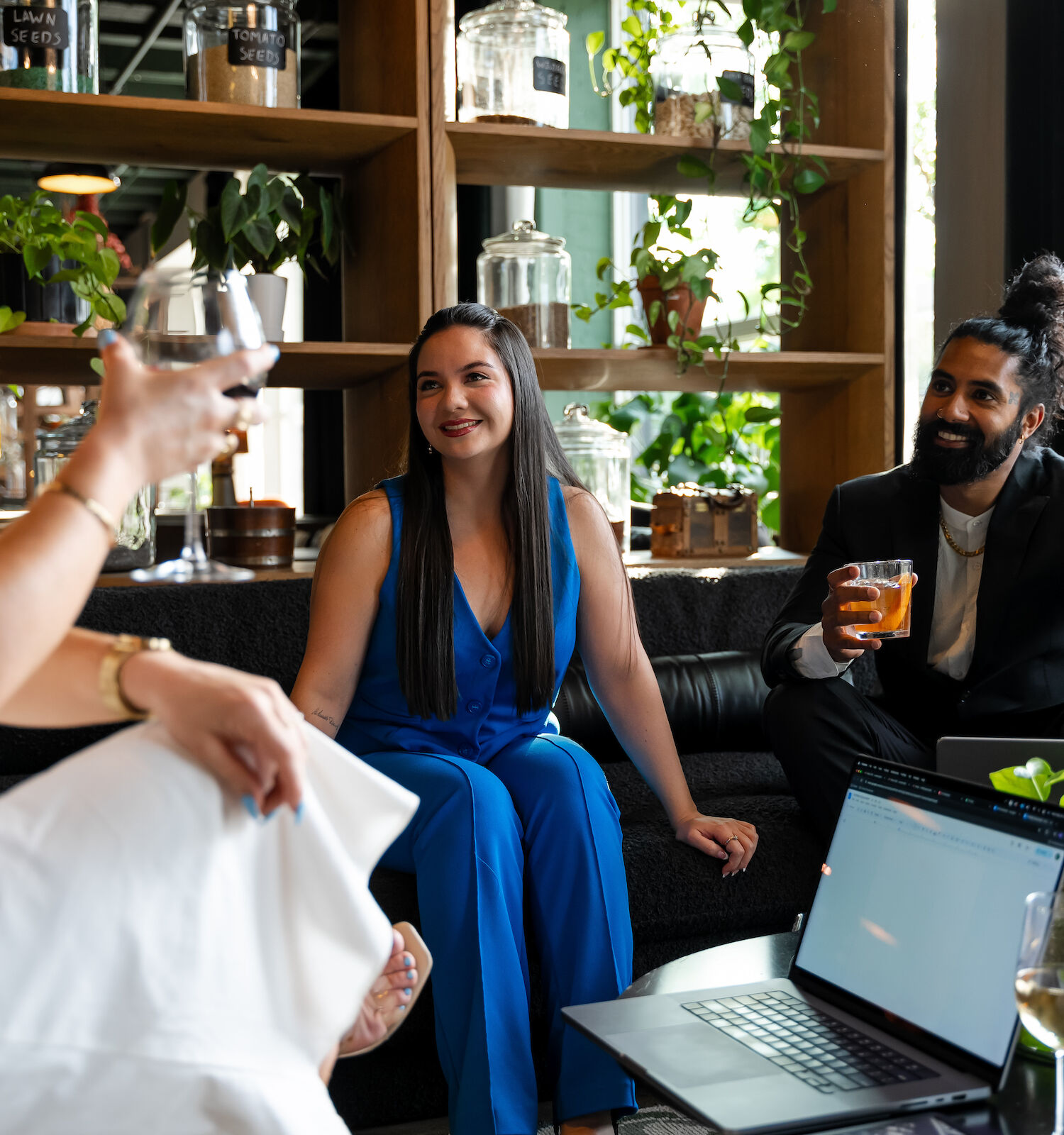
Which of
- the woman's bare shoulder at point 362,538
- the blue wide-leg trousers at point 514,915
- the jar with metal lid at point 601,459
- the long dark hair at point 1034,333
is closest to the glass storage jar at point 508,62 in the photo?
the jar with metal lid at point 601,459

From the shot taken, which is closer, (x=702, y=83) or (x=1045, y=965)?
(x=1045, y=965)

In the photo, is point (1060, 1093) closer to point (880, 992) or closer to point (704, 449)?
point (880, 992)

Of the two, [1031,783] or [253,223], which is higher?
[253,223]

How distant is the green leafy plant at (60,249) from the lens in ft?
8.28

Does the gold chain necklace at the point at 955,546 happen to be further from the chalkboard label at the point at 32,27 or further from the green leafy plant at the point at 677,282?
the chalkboard label at the point at 32,27

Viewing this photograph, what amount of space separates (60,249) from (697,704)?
1.54 meters

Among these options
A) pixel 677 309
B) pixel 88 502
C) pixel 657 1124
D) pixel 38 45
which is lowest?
pixel 657 1124

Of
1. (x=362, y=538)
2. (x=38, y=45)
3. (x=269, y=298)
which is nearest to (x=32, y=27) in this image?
(x=38, y=45)

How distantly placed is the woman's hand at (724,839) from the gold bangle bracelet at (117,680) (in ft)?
3.78

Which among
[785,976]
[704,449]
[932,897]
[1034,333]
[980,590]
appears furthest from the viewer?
[704,449]

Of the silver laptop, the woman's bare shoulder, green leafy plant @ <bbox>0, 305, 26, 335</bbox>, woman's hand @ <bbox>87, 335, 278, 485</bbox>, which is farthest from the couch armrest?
woman's hand @ <bbox>87, 335, 278, 485</bbox>

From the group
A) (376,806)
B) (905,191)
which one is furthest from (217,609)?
(905,191)

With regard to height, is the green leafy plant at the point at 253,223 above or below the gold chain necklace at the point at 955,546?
above

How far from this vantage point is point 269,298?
2.64 metres
